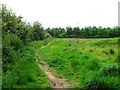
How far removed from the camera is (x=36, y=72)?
17.9 meters

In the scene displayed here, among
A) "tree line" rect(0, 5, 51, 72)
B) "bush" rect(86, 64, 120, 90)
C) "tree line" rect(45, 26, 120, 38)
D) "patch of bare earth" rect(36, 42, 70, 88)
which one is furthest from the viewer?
"tree line" rect(45, 26, 120, 38)

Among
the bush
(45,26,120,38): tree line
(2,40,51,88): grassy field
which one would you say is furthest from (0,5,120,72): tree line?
the bush

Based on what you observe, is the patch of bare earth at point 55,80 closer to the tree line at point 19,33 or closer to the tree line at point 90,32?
the tree line at point 19,33

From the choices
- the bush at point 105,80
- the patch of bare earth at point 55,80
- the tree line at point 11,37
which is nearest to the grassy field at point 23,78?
the patch of bare earth at point 55,80

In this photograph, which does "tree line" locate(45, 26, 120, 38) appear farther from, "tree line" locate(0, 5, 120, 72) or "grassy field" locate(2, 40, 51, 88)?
"grassy field" locate(2, 40, 51, 88)

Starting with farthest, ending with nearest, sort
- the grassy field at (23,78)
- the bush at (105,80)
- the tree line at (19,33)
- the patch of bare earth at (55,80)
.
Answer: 1. the tree line at (19,33)
2. the patch of bare earth at (55,80)
3. the grassy field at (23,78)
4. the bush at (105,80)

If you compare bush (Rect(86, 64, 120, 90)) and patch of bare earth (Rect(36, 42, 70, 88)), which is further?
patch of bare earth (Rect(36, 42, 70, 88))

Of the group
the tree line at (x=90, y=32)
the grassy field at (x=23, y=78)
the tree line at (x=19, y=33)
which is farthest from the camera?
the tree line at (x=90, y=32)

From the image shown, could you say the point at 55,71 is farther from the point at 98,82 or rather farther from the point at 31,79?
the point at 98,82

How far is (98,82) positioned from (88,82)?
3.03 ft

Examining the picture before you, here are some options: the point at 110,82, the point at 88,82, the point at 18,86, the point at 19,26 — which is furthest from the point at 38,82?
the point at 19,26

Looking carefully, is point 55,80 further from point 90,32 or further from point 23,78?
point 90,32

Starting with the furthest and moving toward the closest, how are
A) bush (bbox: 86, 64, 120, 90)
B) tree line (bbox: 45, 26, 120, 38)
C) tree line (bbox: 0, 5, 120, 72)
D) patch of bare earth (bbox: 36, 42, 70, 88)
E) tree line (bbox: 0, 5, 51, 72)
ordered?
tree line (bbox: 45, 26, 120, 38)
tree line (bbox: 0, 5, 120, 72)
tree line (bbox: 0, 5, 51, 72)
patch of bare earth (bbox: 36, 42, 70, 88)
bush (bbox: 86, 64, 120, 90)

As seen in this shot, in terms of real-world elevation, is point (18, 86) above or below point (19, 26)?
below
